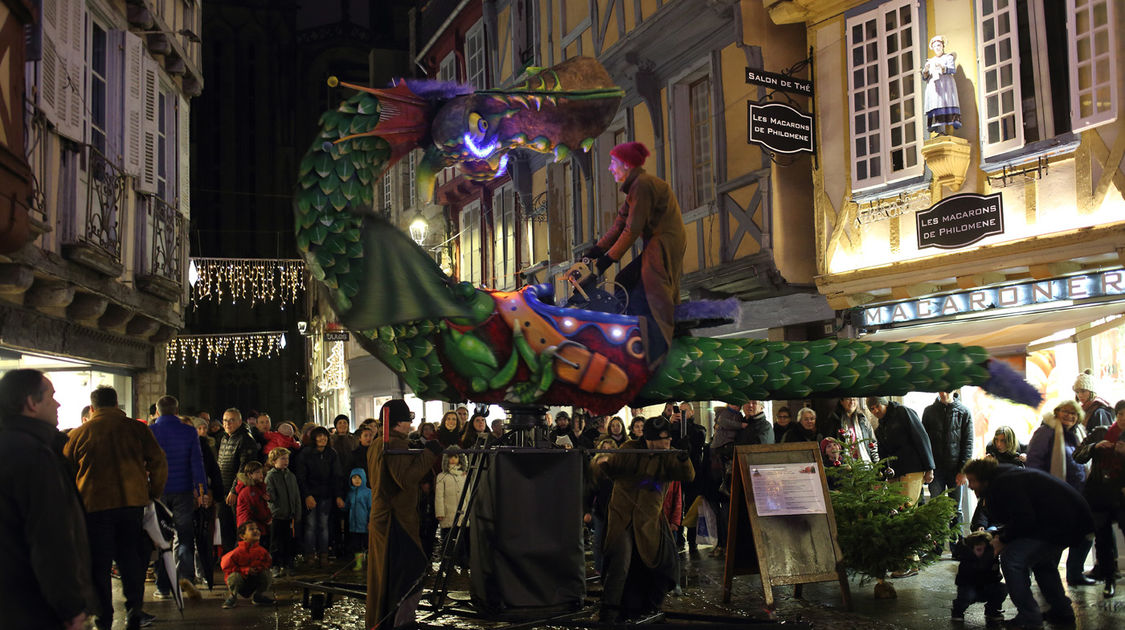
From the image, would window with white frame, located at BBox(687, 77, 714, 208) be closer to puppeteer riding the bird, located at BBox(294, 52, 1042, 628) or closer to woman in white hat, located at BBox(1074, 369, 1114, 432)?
woman in white hat, located at BBox(1074, 369, 1114, 432)

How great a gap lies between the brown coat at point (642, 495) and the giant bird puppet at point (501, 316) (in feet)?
9.18

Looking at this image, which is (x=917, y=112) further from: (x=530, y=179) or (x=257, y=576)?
(x=530, y=179)

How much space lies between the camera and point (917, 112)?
13.2 m

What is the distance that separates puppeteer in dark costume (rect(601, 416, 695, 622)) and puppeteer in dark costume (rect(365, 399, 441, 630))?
1.57m

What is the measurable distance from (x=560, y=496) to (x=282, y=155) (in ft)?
141

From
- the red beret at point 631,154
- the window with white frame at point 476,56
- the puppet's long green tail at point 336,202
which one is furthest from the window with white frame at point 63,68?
the window with white frame at point 476,56

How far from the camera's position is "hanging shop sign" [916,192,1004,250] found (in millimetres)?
12172

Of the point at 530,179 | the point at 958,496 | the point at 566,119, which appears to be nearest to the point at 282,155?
the point at 530,179

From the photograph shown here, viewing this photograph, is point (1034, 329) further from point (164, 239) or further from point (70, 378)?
point (164, 239)

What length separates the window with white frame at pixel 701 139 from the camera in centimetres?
1670

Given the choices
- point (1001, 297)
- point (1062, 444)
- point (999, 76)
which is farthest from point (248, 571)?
point (999, 76)

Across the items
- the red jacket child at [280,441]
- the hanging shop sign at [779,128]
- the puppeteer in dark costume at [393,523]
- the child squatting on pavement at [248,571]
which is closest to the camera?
the puppeteer in dark costume at [393,523]

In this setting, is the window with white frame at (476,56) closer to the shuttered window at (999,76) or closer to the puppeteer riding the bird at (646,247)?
the shuttered window at (999,76)

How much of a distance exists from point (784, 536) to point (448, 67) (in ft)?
70.4
